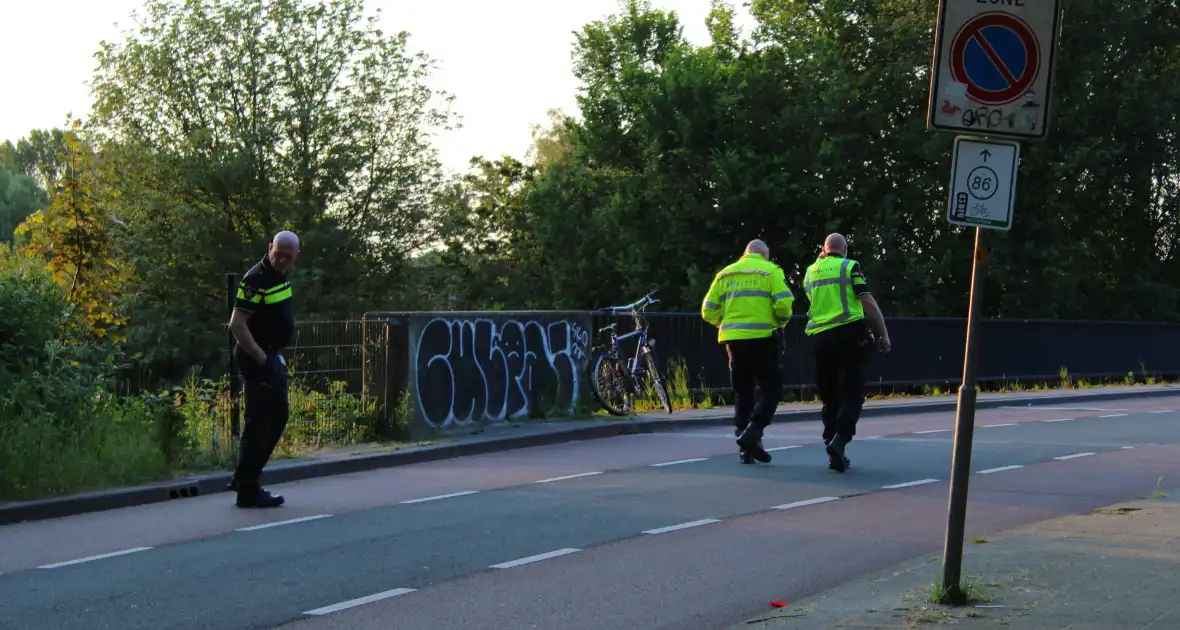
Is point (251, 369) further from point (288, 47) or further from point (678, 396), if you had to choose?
point (288, 47)

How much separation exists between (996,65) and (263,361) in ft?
18.3

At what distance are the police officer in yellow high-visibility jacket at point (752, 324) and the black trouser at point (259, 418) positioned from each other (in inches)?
149

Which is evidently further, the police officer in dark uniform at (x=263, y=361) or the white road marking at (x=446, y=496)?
the white road marking at (x=446, y=496)

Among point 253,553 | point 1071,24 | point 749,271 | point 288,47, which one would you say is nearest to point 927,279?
point 1071,24

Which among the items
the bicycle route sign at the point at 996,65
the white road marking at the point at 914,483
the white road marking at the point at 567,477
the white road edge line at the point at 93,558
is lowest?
→ the white road edge line at the point at 93,558

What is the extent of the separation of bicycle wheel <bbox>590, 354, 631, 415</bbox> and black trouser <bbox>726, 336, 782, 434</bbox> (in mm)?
4967

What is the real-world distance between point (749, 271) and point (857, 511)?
301 cm

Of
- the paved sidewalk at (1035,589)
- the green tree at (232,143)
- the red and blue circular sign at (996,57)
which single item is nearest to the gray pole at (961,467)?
the paved sidewalk at (1035,589)

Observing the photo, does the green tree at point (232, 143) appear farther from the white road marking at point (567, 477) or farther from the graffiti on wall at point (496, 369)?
the white road marking at point (567, 477)

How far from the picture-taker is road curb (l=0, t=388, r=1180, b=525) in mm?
9680

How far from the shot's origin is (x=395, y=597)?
6.58 metres

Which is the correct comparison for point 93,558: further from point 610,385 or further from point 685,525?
point 610,385

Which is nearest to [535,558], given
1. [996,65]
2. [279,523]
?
[279,523]

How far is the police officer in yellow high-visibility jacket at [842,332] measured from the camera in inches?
453
